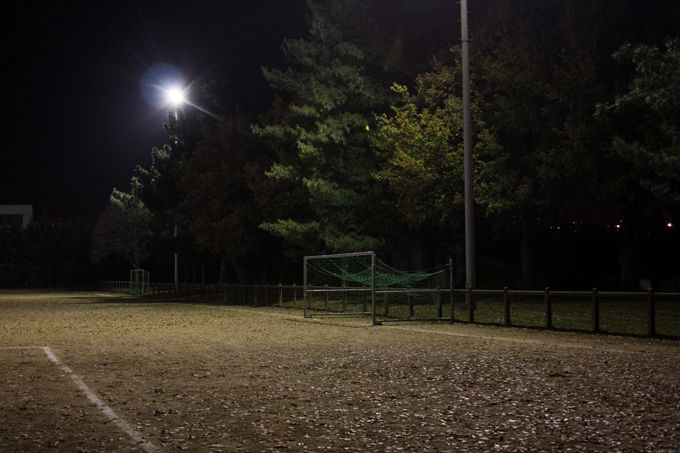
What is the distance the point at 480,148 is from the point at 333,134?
756cm

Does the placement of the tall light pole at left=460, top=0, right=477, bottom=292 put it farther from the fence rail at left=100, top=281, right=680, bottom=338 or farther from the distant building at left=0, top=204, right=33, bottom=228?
the distant building at left=0, top=204, right=33, bottom=228

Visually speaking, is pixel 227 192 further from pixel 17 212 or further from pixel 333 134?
pixel 17 212

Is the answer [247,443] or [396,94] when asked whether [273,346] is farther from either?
[396,94]

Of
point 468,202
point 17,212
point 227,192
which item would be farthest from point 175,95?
point 17,212

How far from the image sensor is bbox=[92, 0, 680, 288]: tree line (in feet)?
95.8

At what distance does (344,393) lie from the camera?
9.38m

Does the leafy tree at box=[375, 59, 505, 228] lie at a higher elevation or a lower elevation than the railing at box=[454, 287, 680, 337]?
higher

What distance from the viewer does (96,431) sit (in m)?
7.32

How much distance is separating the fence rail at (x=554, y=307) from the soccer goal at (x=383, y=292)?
0.59 meters

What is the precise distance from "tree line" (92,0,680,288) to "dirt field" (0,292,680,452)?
44.6 feet

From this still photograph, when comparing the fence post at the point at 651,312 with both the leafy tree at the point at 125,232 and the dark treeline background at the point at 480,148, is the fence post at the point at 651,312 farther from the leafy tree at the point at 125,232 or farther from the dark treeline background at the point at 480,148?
the leafy tree at the point at 125,232

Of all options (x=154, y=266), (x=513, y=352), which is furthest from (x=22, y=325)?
(x=154, y=266)

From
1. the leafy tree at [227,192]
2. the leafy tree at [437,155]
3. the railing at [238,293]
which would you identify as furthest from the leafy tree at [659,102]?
the leafy tree at [227,192]

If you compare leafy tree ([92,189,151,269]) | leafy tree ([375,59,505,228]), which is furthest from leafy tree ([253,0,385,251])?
leafy tree ([92,189,151,269])
